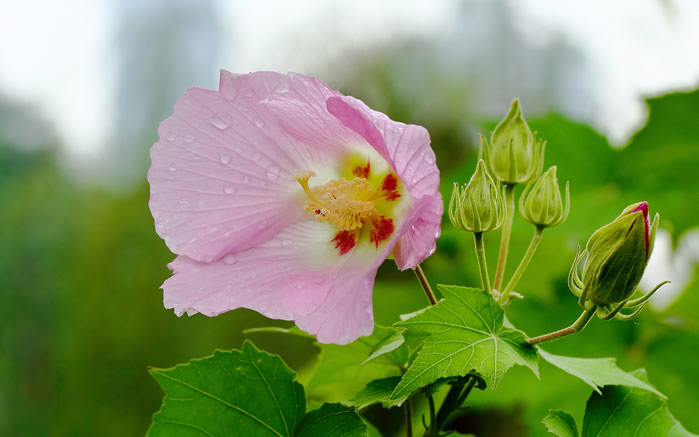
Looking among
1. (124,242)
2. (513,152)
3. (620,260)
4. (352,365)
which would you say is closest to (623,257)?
(620,260)

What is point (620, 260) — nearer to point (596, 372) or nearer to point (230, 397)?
point (596, 372)

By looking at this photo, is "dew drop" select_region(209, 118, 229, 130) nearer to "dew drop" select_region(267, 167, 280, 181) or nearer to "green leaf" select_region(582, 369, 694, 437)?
"dew drop" select_region(267, 167, 280, 181)

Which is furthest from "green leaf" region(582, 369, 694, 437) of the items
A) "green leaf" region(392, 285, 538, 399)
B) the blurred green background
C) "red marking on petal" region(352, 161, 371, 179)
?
the blurred green background

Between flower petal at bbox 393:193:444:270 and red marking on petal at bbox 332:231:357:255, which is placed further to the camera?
red marking on petal at bbox 332:231:357:255

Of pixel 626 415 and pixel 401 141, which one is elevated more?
pixel 401 141

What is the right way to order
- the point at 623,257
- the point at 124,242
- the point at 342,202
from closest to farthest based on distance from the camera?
the point at 623,257, the point at 342,202, the point at 124,242

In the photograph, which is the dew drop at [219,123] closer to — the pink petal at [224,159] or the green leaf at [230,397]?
the pink petal at [224,159]
